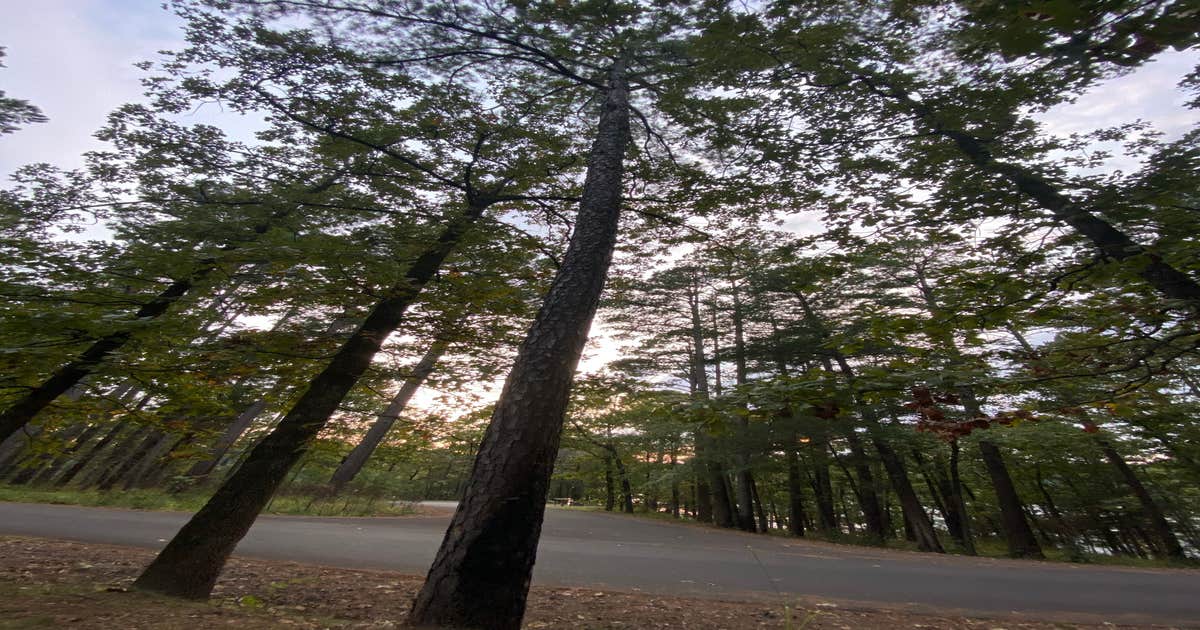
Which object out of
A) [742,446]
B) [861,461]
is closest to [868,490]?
[861,461]

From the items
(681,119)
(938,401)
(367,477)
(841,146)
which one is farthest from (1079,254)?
(367,477)

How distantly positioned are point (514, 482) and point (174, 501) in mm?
15170

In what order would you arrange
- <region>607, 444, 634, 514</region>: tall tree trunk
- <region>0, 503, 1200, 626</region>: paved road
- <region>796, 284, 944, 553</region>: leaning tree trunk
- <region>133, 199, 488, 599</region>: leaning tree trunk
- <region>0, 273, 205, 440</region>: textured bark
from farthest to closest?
<region>607, 444, 634, 514</region>: tall tree trunk
<region>796, 284, 944, 553</region>: leaning tree trunk
<region>0, 503, 1200, 626</region>: paved road
<region>0, 273, 205, 440</region>: textured bark
<region>133, 199, 488, 599</region>: leaning tree trunk

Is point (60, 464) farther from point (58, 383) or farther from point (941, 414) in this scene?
point (941, 414)

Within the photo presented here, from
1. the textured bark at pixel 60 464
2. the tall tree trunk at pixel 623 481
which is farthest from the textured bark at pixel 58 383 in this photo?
the tall tree trunk at pixel 623 481

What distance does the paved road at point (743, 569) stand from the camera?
5.99 m

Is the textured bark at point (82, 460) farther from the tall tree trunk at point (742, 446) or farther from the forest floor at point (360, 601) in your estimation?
the tall tree trunk at point (742, 446)

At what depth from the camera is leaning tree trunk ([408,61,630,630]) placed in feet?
7.41

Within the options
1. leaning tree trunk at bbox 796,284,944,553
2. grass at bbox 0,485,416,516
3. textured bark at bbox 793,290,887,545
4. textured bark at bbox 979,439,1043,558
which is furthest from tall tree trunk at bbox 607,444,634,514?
textured bark at bbox 979,439,1043,558

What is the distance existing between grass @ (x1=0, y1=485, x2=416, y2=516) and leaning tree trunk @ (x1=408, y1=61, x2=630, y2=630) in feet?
41.7

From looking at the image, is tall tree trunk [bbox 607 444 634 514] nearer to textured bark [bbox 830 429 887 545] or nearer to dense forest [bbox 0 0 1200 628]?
textured bark [bbox 830 429 887 545]

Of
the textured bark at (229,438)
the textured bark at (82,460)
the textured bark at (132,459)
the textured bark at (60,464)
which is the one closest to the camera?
the textured bark at (229,438)

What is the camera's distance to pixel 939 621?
16.7ft

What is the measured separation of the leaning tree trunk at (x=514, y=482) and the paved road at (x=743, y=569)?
4.32 m
